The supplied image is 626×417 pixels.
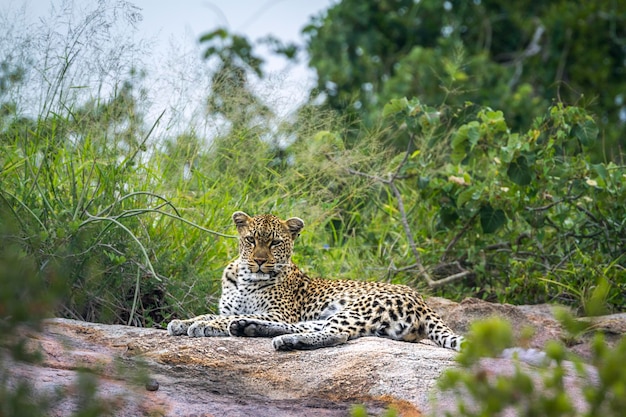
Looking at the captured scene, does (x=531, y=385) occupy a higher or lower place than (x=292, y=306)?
lower

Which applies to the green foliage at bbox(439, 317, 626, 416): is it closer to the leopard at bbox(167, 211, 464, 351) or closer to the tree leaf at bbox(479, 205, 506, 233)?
the leopard at bbox(167, 211, 464, 351)

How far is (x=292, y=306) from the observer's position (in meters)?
6.97

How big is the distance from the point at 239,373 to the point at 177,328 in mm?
992

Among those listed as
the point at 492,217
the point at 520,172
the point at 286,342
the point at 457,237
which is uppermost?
the point at 520,172

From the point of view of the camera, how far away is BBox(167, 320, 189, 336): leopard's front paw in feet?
19.8

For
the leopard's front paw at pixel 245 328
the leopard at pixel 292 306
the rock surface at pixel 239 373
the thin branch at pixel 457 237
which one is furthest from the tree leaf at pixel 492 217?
the leopard's front paw at pixel 245 328

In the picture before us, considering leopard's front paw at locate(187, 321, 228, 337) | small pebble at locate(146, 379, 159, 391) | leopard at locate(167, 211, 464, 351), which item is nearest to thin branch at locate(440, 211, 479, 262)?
leopard at locate(167, 211, 464, 351)

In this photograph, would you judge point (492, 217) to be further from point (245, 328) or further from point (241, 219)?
point (245, 328)

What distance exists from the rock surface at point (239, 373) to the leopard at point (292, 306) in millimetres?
200

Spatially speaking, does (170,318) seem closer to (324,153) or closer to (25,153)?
(25,153)

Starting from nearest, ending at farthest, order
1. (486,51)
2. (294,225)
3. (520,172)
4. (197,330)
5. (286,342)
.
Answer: (286,342) < (197,330) < (294,225) < (520,172) < (486,51)

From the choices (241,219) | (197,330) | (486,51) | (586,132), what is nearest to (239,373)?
(197,330)

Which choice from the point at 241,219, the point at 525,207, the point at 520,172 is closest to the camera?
the point at 241,219

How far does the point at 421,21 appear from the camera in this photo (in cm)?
1955
